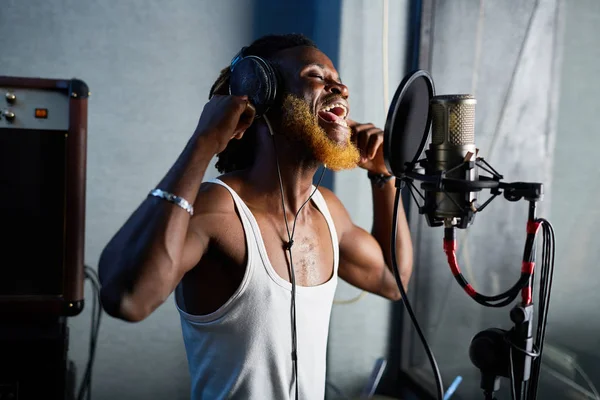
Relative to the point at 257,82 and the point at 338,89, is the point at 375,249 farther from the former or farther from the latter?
the point at 257,82

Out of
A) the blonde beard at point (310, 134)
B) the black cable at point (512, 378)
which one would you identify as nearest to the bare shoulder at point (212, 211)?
the blonde beard at point (310, 134)

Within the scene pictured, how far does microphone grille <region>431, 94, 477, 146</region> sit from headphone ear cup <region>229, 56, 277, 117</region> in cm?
49

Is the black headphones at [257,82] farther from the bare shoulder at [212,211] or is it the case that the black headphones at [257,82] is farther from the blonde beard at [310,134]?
the bare shoulder at [212,211]

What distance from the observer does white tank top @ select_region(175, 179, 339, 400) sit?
1223mm

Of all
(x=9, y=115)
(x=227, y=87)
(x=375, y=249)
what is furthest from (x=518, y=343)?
(x=9, y=115)

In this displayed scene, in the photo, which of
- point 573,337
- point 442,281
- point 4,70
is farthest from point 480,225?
point 4,70

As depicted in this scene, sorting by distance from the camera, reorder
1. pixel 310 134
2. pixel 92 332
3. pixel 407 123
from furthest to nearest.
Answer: pixel 92 332 → pixel 310 134 → pixel 407 123

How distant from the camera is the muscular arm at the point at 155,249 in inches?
41.5

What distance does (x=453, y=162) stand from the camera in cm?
87

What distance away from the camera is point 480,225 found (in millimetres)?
1921

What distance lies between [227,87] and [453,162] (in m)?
0.76

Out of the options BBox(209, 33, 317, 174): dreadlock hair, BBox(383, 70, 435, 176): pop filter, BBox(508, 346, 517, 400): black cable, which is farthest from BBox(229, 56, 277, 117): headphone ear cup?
BBox(508, 346, 517, 400): black cable

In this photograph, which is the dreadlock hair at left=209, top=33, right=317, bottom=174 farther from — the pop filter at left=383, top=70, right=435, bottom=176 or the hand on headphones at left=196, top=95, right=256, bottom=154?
the pop filter at left=383, top=70, right=435, bottom=176

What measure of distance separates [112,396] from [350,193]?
1215mm
